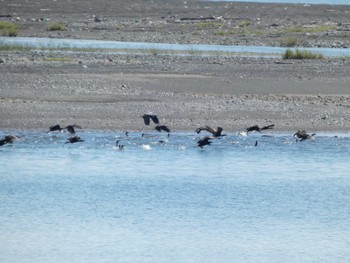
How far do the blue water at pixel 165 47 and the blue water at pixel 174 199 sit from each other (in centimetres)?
1098

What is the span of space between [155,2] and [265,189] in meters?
41.1

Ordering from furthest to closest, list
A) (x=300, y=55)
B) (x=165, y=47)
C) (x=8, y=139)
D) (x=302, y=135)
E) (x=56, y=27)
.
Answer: (x=56, y=27) → (x=165, y=47) → (x=300, y=55) → (x=302, y=135) → (x=8, y=139)

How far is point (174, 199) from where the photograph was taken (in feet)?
44.1

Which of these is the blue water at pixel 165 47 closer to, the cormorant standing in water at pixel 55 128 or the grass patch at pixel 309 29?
the grass patch at pixel 309 29

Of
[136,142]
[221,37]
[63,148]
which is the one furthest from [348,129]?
[221,37]

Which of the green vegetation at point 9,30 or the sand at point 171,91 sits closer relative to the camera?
the sand at point 171,91

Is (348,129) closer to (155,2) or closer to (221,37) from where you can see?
(221,37)

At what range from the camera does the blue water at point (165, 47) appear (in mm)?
28547

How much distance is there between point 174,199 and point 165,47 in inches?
698

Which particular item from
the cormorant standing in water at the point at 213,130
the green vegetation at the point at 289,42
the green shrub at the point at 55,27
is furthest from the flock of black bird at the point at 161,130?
the green shrub at the point at 55,27

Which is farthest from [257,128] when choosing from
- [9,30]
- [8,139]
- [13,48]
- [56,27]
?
[56,27]

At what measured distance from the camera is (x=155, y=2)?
179 ft

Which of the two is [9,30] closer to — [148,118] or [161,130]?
[161,130]

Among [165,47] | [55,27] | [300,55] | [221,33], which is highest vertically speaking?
[300,55]
